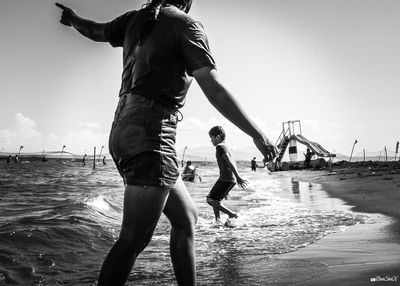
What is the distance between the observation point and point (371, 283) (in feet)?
9.01

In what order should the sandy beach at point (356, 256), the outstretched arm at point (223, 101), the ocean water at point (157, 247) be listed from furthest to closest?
the ocean water at point (157, 247)
the sandy beach at point (356, 256)
the outstretched arm at point (223, 101)

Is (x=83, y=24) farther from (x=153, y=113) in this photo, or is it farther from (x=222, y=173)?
(x=222, y=173)

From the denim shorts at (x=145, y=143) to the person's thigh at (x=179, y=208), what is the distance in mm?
245

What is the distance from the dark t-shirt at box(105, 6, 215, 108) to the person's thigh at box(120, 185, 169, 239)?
1.66ft

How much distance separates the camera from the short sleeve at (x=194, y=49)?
6.18 ft

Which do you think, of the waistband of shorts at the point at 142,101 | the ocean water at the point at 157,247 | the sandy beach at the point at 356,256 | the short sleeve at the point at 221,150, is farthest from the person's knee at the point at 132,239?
the short sleeve at the point at 221,150

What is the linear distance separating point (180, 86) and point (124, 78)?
358 millimetres

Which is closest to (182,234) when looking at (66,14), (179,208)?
(179,208)

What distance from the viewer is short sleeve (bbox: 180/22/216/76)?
1.88m

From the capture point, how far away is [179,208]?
225 cm

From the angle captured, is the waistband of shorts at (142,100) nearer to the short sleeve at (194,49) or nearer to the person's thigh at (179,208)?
the short sleeve at (194,49)

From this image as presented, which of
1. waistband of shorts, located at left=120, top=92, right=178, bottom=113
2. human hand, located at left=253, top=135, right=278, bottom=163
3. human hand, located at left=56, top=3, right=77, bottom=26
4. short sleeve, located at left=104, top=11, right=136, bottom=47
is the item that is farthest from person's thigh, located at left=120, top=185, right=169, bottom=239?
human hand, located at left=56, top=3, right=77, bottom=26

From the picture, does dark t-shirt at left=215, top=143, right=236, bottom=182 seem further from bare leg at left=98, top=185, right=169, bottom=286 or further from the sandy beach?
bare leg at left=98, top=185, right=169, bottom=286

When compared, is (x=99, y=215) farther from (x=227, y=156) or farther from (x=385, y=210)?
(x=385, y=210)
